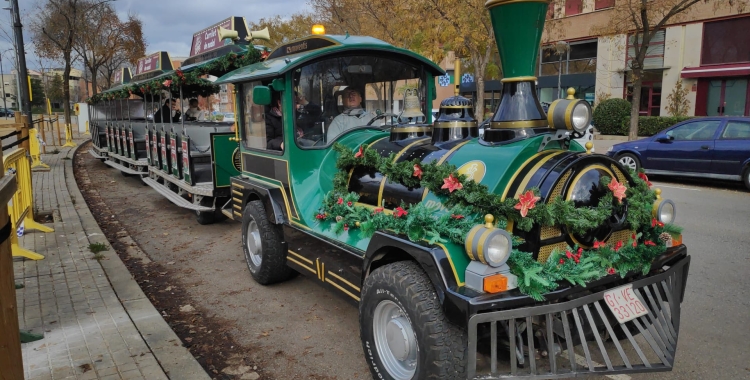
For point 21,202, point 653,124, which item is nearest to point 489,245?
point 21,202

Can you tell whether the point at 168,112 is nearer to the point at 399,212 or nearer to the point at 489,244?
the point at 399,212

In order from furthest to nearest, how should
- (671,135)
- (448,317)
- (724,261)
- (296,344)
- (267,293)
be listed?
1. (671,135)
2. (724,261)
3. (267,293)
4. (296,344)
5. (448,317)

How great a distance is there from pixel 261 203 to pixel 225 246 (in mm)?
2025

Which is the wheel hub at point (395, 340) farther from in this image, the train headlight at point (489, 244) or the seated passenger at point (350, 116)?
the seated passenger at point (350, 116)

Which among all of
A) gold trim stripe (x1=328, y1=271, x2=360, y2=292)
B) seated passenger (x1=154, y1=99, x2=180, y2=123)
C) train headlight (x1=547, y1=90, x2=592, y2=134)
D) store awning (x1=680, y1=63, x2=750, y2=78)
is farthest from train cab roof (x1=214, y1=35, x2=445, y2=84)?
store awning (x1=680, y1=63, x2=750, y2=78)

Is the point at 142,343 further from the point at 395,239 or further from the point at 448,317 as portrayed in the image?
the point at 448,317

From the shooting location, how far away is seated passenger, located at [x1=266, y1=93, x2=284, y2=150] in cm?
488

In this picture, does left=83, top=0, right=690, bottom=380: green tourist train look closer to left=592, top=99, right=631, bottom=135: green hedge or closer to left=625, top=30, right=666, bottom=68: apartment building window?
left=592, top=99, right=631, bottom=135: green hedge

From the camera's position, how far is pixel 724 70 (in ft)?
74.1

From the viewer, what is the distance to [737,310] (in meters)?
4.55

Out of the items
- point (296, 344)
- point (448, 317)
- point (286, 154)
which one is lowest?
point (296, 344)

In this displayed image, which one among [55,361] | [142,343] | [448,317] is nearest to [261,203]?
[142,343]

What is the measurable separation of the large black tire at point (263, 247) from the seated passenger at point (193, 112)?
630 centimetres

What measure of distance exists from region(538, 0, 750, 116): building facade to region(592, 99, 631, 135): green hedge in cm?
242
